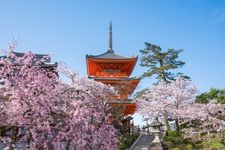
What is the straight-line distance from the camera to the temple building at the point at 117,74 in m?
33.2

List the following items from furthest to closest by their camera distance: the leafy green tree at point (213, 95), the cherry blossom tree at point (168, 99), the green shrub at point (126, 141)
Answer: the leafy green tree at point (213, 95) → the cherry blossom tree at point (168, 99) → the green shrub at point (126, 141)

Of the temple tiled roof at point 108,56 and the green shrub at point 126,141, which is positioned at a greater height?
the temple tiled roof at point 108,56

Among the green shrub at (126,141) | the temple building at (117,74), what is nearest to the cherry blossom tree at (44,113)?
A: the green shrub at (126,141)

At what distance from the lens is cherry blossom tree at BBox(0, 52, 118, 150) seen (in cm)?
851

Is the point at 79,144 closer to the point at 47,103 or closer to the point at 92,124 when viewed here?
the point at 92,124

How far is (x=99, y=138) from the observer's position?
9.75 m

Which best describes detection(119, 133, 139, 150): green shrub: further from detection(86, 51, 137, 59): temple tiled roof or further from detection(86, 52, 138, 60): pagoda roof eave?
detection(86, 51, 137, 59): temple tiled roof

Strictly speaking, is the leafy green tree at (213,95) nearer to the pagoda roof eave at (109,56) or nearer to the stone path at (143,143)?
the pagoda roof eave at (109,56)

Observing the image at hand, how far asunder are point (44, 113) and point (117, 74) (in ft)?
97.7

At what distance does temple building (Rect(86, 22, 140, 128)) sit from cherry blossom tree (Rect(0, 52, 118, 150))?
851 inches

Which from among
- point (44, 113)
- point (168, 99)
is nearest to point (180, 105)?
point (168, 99)

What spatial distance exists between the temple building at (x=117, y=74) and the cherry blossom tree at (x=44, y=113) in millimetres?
21605

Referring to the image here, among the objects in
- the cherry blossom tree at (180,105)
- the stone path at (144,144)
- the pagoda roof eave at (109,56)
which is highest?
the pagoda roof eave at (109,56)

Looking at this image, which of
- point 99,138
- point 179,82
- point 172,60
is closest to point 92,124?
point 99,138
